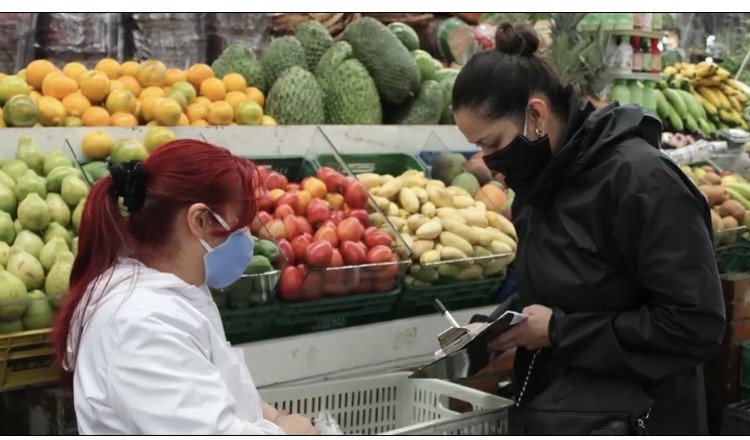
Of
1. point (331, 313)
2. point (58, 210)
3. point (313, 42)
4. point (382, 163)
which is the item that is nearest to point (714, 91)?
point (313, 42)

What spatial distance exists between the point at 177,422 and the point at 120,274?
33 centimetres

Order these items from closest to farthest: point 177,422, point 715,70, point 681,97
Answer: point 177,422
point 681,97
point 715,70

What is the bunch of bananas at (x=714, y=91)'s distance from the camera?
262 inches

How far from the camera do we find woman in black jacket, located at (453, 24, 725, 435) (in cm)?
197

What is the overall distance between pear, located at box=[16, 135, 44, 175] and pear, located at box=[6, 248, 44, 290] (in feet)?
1.89

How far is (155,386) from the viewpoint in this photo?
4.99 ft

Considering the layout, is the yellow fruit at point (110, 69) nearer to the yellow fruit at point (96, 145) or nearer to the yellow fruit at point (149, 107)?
the yellow fruit at point (149, 107)

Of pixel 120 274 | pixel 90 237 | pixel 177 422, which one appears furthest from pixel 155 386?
pixel 90 237

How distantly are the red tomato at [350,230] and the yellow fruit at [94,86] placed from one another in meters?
1.21

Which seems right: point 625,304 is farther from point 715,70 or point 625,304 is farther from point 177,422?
point 715,70

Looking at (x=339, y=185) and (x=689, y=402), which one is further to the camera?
(x=339, y=185)

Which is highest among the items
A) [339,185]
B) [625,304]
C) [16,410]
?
[625,304]

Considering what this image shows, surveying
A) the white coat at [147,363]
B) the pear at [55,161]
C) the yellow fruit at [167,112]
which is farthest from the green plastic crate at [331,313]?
the white coat at [147,363]

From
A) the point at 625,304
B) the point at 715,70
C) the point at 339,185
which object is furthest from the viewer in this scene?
the point at 715,70
